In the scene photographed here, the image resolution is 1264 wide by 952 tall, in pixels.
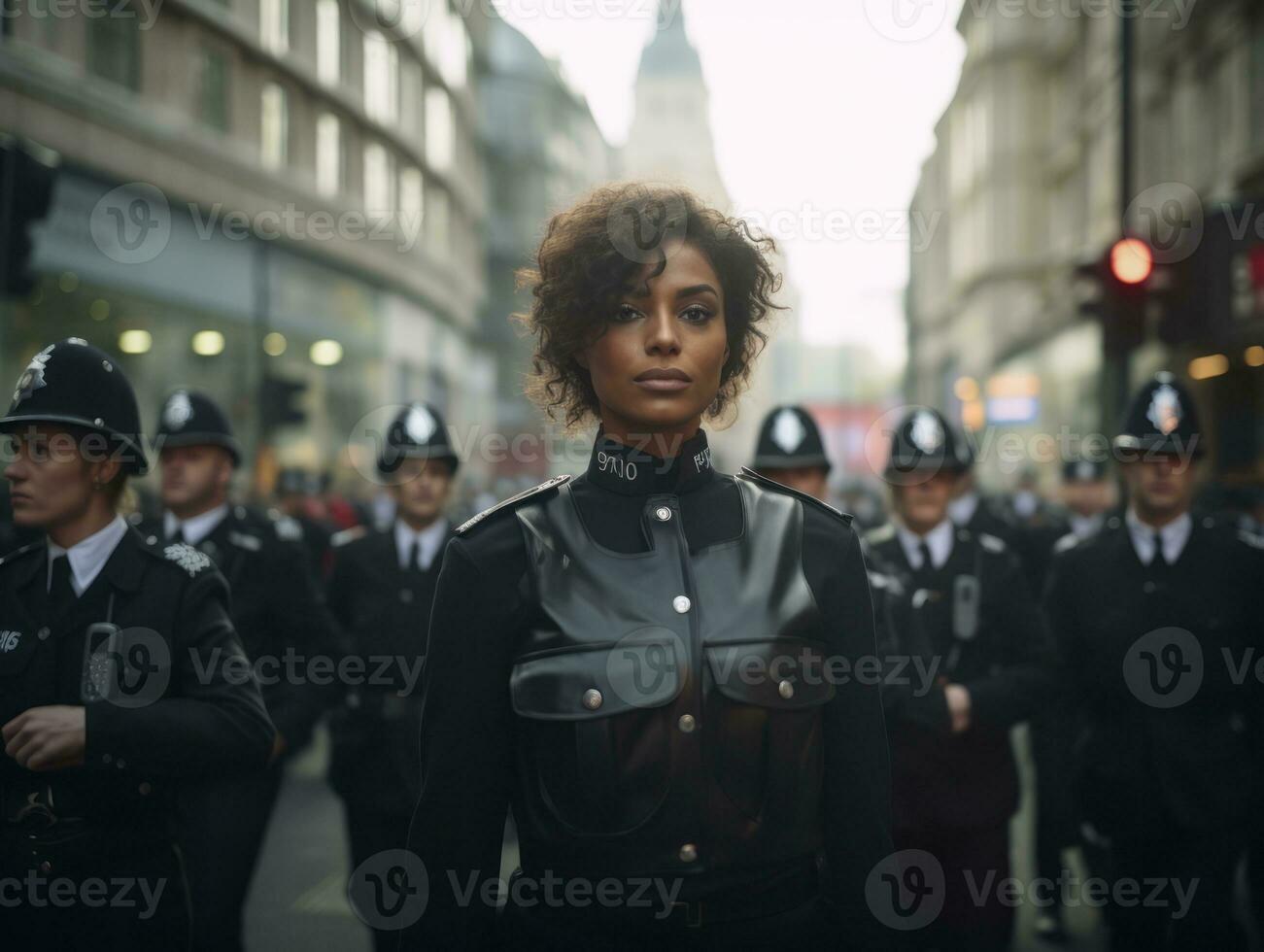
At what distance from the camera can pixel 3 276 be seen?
614 centimetres

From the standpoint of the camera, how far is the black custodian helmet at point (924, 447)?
522 centimetres

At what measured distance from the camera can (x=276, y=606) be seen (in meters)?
5.24

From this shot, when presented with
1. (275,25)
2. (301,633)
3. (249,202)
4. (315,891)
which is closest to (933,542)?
(301,633)

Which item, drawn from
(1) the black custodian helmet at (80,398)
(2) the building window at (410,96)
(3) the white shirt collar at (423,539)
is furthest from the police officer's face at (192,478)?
(2) the building window at (410,96)

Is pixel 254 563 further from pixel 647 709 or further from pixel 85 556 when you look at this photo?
pixel 647 709

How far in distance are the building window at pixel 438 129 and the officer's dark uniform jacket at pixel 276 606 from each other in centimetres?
2941

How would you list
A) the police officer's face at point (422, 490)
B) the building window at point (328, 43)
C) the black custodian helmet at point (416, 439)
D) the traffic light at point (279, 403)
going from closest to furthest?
1. the police officer's face at point (422, 490)
2. the black custodian helmet at point (416, 439)
3. the traffic light at point (279, 403)
4. the building window at point (328, 43)

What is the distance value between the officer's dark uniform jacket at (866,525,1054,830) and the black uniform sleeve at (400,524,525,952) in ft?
7.58

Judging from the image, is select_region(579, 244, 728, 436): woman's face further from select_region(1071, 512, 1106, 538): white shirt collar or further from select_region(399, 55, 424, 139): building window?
select_region(399, 55, 424, 139): building window

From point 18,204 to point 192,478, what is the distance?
208 cm

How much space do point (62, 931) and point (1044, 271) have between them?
44.6 metres

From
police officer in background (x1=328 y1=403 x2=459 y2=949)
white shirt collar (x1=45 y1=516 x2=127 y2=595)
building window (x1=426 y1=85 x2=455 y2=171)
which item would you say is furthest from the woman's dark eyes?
building window (x1=426 y1=85 x2=455 y2=171)

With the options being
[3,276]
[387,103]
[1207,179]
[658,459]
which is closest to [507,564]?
[658,459]

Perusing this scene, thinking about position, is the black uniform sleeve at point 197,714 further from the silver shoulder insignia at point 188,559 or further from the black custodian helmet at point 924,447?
the black custodian helmet at point 924,447
